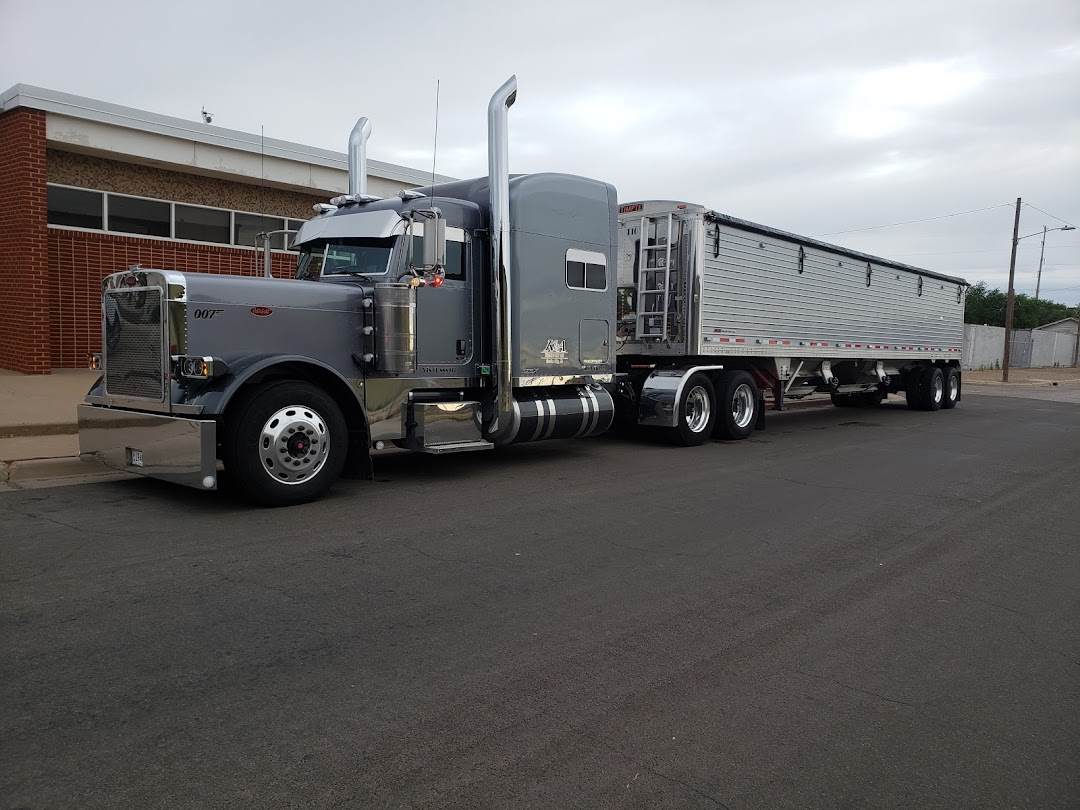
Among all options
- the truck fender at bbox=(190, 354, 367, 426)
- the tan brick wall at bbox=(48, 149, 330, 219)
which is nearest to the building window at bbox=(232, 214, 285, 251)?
the tan brick wall at bbox=(48, 149, 330, 219)

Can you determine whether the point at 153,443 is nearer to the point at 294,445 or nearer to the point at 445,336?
the point at 294,445

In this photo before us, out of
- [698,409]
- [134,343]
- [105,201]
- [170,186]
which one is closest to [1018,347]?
[698,409]

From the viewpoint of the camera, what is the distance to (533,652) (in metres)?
3.99

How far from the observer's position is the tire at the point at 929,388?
65.4 feet

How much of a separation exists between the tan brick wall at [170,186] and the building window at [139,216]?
14 cm

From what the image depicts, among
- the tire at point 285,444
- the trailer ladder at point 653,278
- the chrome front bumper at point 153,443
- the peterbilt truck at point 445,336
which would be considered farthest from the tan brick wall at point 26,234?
the trailer ladder at point 653,278

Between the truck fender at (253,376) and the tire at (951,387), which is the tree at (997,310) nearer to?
the tire at (951,387)

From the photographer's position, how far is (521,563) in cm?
548

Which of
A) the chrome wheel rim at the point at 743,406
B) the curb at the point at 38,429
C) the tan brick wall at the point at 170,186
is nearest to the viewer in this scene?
the curb at the point at 38,429

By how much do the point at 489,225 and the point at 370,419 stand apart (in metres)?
2.61

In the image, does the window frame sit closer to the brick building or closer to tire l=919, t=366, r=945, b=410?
the brick building

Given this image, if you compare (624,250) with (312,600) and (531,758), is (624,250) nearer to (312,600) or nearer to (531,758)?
(312,600)

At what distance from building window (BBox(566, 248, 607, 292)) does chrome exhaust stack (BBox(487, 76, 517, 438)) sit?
1244mm

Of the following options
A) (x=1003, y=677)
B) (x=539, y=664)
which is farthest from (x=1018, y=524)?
(x=539, y=664)
